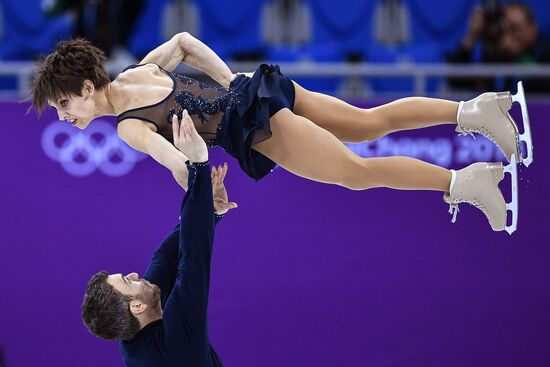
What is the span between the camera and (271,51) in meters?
7.75

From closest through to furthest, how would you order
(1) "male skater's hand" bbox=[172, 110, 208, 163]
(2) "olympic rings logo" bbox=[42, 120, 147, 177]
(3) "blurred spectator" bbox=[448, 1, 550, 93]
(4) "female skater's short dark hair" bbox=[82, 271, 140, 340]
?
(1) "male skater's hand" bbox=[172, 110, 208, 163] → (4) "female skater's short dark hair" bbox=[82, 271, 140, 340] → (2) "olympic rings logo" bbox=[42, 120, 147, 177] → (3) "blurred spectator" bbox=[448, 1, 550, 93]

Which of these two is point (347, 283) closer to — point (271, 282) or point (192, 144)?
point (271, 282)

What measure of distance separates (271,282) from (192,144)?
2.18 m

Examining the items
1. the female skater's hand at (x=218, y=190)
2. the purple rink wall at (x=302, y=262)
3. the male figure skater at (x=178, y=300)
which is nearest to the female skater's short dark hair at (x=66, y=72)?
the male figure skater at (x=178, y=300)

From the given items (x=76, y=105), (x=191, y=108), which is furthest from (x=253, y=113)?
(x=76, y=105)

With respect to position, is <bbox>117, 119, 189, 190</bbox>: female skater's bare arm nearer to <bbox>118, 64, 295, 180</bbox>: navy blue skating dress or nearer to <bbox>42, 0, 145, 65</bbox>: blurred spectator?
<bbox>118, 64, 295, 180</bbox>: navy blue skating dress

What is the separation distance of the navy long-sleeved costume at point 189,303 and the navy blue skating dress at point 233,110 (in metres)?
0.35

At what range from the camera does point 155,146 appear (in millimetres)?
4156

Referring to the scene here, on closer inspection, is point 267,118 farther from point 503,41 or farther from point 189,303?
point 503,41

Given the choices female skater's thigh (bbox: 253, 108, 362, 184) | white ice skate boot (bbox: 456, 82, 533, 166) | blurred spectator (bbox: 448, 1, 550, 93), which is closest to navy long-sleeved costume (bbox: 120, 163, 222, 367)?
female skater's thigh (bbox: 253, 108, 362, 184)

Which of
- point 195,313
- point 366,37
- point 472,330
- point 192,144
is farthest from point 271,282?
point 366,37

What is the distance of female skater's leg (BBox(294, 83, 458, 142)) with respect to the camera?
4.52 meters

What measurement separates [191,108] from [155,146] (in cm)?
34

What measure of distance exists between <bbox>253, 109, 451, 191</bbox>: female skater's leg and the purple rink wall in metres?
1.63
